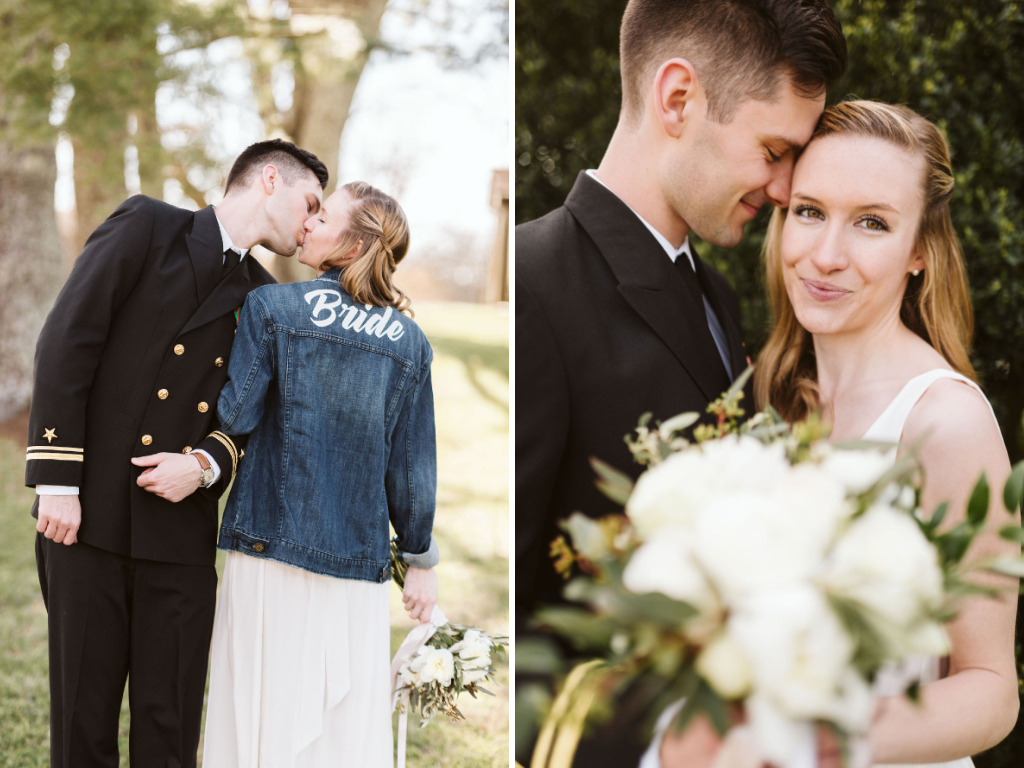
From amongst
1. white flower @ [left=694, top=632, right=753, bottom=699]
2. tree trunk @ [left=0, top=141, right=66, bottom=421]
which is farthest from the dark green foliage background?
tree trunk @ [left=0, top=141, right=66, bottom=421]

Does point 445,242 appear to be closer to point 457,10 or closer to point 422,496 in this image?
point 457,10

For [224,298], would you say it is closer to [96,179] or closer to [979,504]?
[979,504]

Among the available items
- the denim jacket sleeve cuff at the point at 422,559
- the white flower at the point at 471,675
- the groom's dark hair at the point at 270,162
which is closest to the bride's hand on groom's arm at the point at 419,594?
the denim jacket sleeve cuff at the point at 422,559

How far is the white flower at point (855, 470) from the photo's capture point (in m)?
1.22

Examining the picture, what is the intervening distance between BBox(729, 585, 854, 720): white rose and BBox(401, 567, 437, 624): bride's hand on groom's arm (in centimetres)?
198

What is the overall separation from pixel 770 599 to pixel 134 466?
2.23 meters

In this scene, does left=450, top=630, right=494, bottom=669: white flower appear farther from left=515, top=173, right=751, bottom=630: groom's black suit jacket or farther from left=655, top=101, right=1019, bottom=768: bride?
left=655, top=101, right=1019, bottom=768: bride

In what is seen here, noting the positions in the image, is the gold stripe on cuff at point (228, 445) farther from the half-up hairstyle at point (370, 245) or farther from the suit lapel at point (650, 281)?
the suit lapel at point (650, 281)

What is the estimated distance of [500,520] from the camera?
7.91m

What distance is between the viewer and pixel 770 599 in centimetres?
103

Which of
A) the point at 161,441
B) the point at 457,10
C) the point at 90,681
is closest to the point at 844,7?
the point at 161,441

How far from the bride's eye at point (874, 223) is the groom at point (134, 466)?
198 cm

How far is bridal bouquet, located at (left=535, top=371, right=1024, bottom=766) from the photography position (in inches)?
41.2

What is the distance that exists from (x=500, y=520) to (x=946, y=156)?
6115 mm
